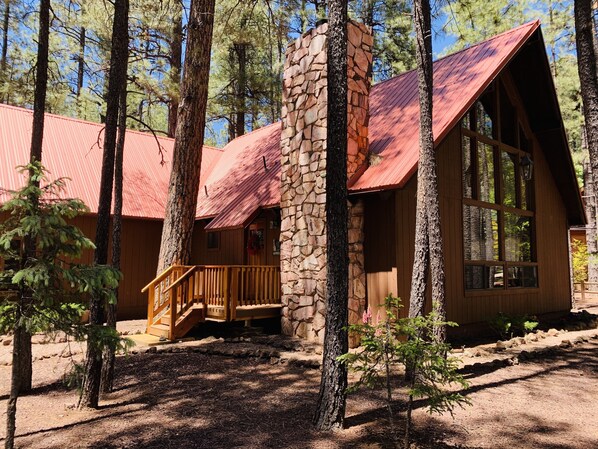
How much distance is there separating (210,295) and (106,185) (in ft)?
15.2

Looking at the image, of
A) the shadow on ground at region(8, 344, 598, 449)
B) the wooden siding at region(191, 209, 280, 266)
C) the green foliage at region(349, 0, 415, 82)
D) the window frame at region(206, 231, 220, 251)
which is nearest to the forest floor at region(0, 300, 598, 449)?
the shadow on ground at region(8, 344, 598, 449)

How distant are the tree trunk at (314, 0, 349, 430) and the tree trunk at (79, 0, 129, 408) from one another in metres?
2.51

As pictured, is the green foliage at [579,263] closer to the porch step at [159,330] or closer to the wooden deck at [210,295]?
the wooden deck at [210,295]

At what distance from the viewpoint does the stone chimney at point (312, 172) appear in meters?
8.88

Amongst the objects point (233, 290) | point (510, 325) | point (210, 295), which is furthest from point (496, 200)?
point (210, 295)

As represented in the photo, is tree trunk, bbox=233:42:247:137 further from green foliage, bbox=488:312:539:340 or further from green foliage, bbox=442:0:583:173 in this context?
green foliage, bbox=488:312:539:340

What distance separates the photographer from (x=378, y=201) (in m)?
8.77

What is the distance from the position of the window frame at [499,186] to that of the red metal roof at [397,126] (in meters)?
0.88

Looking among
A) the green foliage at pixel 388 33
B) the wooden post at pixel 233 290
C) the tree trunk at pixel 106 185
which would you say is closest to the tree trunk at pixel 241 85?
the green foliage at pixel 388 33

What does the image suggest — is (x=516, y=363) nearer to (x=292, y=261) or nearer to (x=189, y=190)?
(x=292, y=261)

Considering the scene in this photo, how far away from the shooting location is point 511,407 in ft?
18.1

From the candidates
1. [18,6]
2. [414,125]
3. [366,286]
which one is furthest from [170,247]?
[414,125]

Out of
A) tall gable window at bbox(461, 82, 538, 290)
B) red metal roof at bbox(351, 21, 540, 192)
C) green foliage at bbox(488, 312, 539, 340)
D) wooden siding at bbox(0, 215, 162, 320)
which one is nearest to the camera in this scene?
red metal roof at bbox(351, 21, 540, 192)

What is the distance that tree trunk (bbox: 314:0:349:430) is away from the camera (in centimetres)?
470
